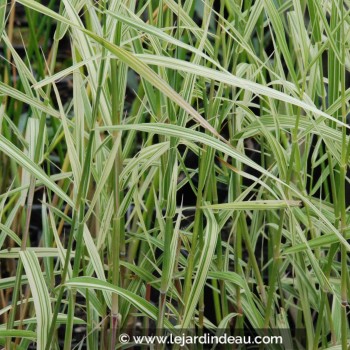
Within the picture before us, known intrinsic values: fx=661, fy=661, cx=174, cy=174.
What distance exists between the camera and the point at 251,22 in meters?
0.78

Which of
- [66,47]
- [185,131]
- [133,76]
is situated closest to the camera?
[185,131]

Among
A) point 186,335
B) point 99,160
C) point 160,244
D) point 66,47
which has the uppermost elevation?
point 66,47

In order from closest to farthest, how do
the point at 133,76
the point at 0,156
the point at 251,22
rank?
the point at 251,22 < the point at 0,156 < the point at 133,76

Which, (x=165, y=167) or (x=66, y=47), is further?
(x=66, y=47)

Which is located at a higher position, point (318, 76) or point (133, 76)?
point (133, 76)

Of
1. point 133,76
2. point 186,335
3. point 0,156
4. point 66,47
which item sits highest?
point 66,47

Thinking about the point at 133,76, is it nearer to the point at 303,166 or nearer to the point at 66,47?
the point at 66,47

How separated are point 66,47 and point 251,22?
3.59 ft

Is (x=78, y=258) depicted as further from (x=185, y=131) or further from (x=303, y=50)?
(x=303, y=50)

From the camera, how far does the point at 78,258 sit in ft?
2.21

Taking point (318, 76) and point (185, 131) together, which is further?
point (318, 76)

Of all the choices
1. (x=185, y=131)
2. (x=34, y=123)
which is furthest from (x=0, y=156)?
(x=185, y=131)

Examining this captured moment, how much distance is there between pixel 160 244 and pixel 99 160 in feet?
0.42

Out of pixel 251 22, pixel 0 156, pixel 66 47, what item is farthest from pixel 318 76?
pixel 66 47
